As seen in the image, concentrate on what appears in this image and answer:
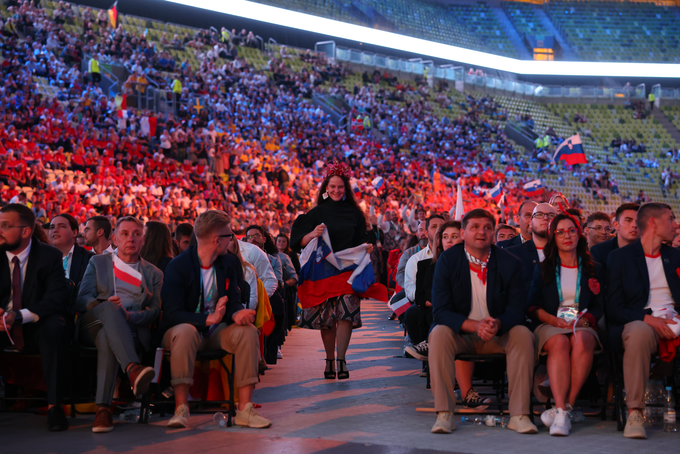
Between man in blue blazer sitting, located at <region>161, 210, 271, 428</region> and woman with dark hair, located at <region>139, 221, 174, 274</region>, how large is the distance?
89cm

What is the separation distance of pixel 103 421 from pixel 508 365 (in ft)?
8.32

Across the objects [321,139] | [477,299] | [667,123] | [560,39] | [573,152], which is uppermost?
[560,39]

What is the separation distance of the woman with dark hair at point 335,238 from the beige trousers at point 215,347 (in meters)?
1.79

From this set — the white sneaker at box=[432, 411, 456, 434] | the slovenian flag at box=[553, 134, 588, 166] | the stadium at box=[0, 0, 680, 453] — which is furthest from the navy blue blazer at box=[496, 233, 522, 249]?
the slovenian flag at box=[553, 134, 588, 166]

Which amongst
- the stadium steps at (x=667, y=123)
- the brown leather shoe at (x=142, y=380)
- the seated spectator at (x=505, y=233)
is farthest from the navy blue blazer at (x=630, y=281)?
the stadium steps at (x=667, y=123)

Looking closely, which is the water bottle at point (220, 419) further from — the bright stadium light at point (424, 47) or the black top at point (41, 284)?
the bright stadium light at point (424, 47)

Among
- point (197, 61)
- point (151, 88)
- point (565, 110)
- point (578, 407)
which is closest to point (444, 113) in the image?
point (565, 110)

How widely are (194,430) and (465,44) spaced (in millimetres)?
44630

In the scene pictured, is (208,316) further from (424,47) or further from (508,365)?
(424,47)

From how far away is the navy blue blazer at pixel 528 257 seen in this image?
16.6 feet

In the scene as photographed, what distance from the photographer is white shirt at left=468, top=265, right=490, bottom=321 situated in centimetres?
Result: 466

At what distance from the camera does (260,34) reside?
3484cm

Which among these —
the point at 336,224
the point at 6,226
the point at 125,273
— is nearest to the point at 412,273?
the point at 336,224

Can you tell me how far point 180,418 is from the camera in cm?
446
